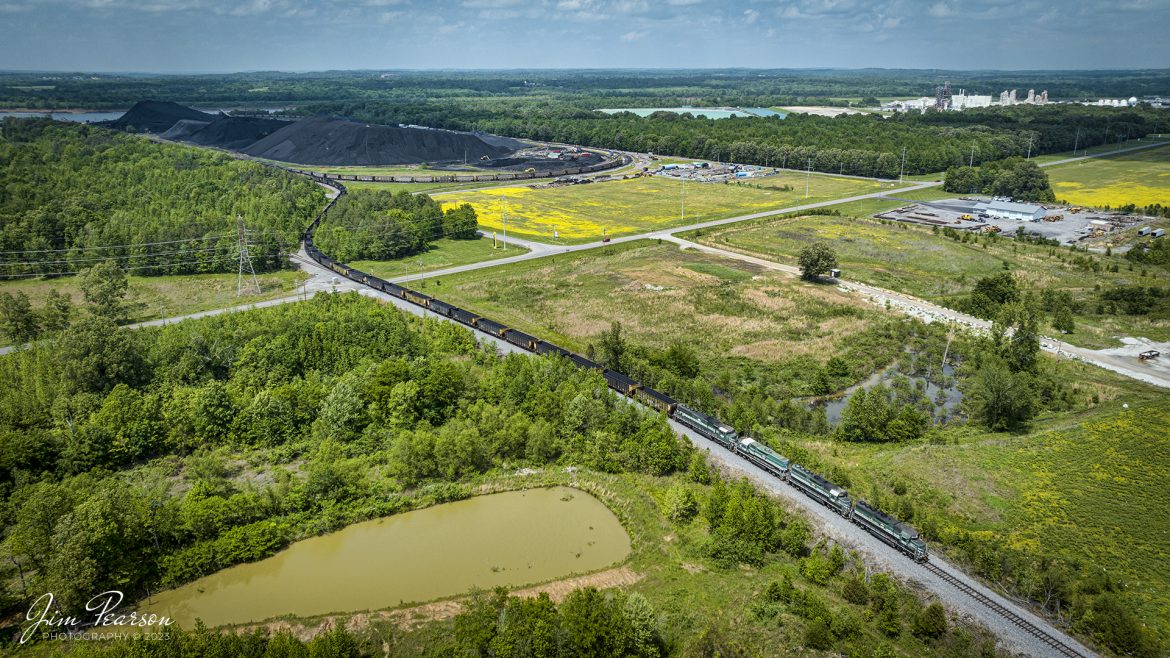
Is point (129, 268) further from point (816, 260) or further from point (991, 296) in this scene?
point (991, 296)

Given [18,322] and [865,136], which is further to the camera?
[865,136]

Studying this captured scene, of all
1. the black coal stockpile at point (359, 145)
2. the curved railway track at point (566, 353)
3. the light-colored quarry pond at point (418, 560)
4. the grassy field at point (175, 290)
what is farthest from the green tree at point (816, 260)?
the black coal stockpile at point (359, 145)

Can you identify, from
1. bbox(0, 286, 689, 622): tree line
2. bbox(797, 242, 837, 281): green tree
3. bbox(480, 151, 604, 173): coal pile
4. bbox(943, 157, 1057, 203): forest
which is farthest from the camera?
bbox(480, 151, 604, 173): coal pile

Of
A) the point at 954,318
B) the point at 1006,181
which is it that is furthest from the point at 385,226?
the point at 1006,181

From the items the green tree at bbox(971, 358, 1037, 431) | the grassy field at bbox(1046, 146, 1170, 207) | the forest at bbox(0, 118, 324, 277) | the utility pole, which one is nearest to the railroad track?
the green tree at bbox(971, 358, 1037, 431)

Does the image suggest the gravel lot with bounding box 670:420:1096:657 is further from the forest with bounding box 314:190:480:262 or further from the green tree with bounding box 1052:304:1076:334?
the forest with bounding box 314:190:480:262

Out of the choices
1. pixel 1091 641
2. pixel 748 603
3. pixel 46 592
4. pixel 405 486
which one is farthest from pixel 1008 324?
pixel 46 592

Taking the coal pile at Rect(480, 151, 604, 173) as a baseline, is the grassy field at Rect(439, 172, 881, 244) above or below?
below

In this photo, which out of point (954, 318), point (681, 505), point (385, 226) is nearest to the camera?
point (681, 505)

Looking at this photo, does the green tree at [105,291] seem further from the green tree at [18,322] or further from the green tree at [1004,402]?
the green tree at [1004,402]
